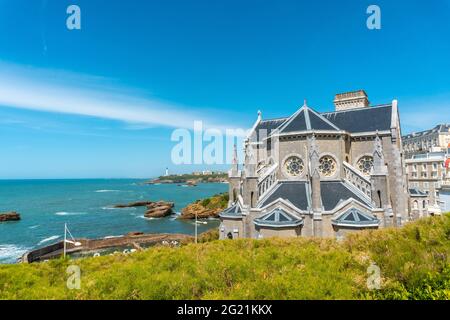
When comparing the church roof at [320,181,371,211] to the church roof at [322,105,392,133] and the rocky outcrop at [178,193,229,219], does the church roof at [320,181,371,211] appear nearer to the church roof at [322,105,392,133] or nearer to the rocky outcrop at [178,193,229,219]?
the church roof at [322,105,392,133]

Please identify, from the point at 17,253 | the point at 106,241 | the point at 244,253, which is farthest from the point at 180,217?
the point at 244,253

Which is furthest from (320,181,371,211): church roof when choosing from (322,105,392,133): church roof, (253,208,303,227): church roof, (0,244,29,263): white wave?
(0,244,29,263): white wave

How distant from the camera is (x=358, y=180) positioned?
23.4m

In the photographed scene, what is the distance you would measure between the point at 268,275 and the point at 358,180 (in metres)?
19.5

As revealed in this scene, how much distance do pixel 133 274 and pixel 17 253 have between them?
48704 mm

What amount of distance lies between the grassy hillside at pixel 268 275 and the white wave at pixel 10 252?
4097 cm

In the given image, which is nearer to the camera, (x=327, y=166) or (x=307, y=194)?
(x=307, y=194)

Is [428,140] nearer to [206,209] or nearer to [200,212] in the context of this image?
[206,209]

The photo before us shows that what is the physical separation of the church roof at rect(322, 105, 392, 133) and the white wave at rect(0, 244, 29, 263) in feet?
157

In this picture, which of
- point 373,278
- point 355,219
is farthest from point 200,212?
point 373,278

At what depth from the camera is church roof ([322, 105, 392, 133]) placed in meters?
26.4

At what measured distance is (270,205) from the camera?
2209 cm

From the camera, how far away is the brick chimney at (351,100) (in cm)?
3894

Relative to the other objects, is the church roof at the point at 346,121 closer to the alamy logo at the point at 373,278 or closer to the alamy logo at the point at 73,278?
the alamy logo at the point at 373,278
